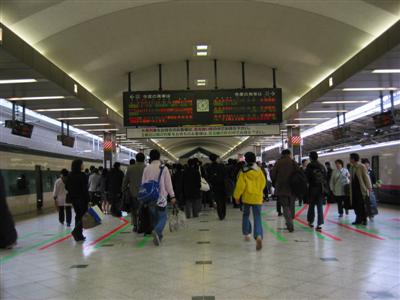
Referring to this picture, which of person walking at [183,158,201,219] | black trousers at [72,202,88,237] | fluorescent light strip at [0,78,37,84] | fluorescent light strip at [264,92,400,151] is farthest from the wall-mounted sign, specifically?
black trousers at [72,202,88,237]

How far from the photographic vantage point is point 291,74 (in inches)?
549

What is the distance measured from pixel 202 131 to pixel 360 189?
17.2 feet

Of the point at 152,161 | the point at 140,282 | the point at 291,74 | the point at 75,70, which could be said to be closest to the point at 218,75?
the point at 291,74

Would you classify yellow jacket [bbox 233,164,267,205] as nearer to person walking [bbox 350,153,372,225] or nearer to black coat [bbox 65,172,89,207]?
black coat [bbox 65,172,89,207]

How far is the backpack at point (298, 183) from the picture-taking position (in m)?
8.26

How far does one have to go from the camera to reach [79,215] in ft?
27.6

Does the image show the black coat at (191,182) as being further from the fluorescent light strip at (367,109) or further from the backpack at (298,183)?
the fluorescent light strip at (367,109)

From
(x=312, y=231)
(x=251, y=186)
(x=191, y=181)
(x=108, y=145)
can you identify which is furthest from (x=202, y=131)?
(x=108, y=145)

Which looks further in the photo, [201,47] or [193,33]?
[201,47]

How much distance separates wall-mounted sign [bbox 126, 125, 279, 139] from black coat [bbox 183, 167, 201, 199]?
194 cm

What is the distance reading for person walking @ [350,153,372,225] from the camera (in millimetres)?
9195

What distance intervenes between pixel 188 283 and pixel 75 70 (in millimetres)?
8611

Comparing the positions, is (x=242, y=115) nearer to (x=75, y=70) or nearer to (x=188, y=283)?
(x=75, y=70)

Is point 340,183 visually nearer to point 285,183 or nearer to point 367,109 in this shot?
point 285,183
